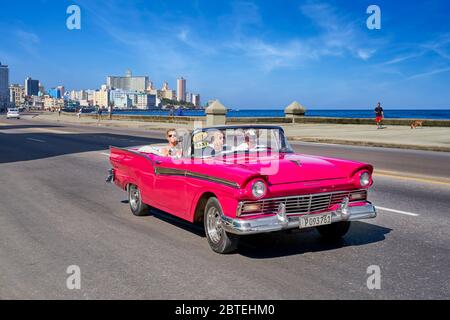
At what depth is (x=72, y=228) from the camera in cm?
728

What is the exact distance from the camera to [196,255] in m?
5.90

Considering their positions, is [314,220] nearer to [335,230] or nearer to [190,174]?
[335,230]

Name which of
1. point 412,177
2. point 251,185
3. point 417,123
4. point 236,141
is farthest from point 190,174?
point 417,123

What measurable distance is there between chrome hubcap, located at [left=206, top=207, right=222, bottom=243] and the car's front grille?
562 millimetres

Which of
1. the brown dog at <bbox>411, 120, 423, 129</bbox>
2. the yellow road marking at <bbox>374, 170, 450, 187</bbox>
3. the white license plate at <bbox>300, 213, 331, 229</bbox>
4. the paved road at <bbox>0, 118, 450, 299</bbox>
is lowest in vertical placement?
the paved road at <bbox>0, 118, 450, 299</bbox>

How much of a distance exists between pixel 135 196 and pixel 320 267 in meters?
3.80

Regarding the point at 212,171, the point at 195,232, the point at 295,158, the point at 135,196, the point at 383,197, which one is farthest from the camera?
the point at 383,197

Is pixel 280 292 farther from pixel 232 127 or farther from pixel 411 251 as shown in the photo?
pixel 232 127

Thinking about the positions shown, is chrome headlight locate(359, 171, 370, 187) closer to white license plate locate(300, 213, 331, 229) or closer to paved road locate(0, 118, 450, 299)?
white license plate locate(300, 213, 331, 229)

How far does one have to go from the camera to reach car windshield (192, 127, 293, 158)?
6773mm

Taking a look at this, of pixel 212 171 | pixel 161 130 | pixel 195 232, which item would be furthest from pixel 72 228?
pixel 161 130

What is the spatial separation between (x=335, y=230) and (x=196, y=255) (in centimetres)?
186

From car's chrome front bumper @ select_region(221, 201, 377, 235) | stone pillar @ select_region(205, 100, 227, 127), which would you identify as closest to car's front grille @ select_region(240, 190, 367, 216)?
car's chrome front bumper @ select_region(221, 201, 377, 235)
